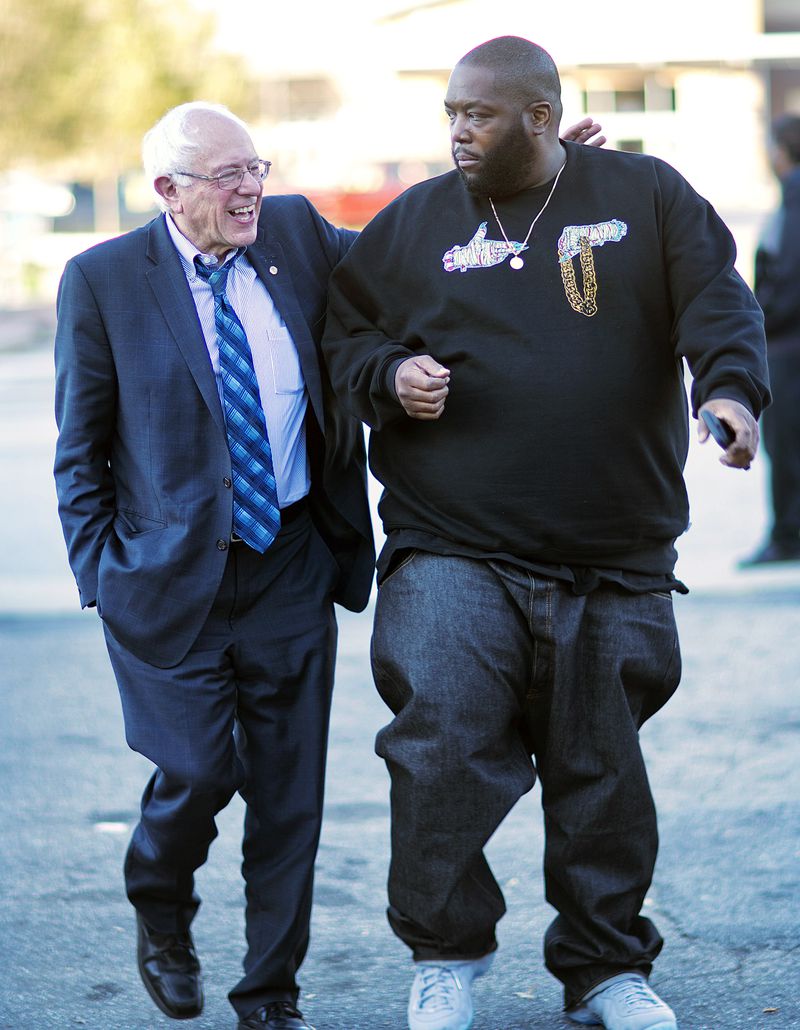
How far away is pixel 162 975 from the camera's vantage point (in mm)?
3555

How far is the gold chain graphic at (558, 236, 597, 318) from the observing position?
3229 mm

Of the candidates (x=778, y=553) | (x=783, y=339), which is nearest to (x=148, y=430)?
(x=783, y=339)

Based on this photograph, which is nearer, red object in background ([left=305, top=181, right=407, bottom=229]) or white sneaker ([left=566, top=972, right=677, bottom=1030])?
white sneaker ([left=566, top=972, right=677, bottom=1030])

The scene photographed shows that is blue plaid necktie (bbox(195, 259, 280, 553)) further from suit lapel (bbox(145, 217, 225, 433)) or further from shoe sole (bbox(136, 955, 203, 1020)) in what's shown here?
shoe sole (bbox(136, 955, 203, 1020))

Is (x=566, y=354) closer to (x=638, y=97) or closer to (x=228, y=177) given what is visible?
(x=228, y=177)

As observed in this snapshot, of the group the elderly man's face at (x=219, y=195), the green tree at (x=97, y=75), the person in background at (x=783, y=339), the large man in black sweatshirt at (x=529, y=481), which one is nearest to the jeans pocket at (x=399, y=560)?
the large man in black sweatshirt at (x=529, y=481)

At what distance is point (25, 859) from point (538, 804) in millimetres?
Result: 1591

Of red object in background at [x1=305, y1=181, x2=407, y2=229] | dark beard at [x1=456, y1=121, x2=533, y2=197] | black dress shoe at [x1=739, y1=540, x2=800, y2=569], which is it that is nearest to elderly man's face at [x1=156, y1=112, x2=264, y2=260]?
dark beard at [x1=456, y1=121, x2=533, y2=197]

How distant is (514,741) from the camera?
3.44 meters

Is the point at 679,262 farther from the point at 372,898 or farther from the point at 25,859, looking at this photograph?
the point at 25,859

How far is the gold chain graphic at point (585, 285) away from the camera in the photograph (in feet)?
10.6

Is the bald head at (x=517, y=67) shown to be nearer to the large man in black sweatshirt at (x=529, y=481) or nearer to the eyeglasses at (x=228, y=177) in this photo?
the large man in black sweatshirt at (x=529, y=481)

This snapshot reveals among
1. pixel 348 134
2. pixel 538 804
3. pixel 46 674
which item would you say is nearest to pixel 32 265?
pixel 348 134

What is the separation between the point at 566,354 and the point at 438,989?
1.36 metres
